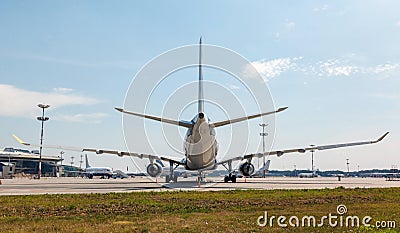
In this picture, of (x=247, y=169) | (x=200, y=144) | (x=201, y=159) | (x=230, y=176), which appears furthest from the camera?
(x=230, y=176)

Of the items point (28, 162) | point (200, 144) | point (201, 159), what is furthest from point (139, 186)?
point (28, 162)

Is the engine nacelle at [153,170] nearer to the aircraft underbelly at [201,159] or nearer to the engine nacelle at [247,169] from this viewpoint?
the aircraft underbelly at [201,159]

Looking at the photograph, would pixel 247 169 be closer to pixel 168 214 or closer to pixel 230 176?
pixel 230 176

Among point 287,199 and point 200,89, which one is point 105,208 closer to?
point 287,199

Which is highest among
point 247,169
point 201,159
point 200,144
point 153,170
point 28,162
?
point 200,144

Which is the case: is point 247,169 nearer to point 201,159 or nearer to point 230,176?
point 230,176

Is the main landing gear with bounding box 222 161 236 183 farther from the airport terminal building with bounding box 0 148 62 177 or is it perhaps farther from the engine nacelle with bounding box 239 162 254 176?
the airport terminal building with bounding box 0 148 62 177

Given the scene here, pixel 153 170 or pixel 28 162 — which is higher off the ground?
pixel 153 170

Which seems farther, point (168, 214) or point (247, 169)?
point (247, 169)

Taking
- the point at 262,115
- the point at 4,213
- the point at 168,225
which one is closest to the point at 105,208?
the point at 4,213

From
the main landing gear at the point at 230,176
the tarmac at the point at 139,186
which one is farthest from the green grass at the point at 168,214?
the main landing gear at the point at 230,176

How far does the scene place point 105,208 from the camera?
20.0 meters

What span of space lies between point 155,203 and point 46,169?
16928 cm

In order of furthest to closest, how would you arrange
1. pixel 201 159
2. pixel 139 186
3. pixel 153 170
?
pixel 153 170
pixel 201 159
pixel 139 186
